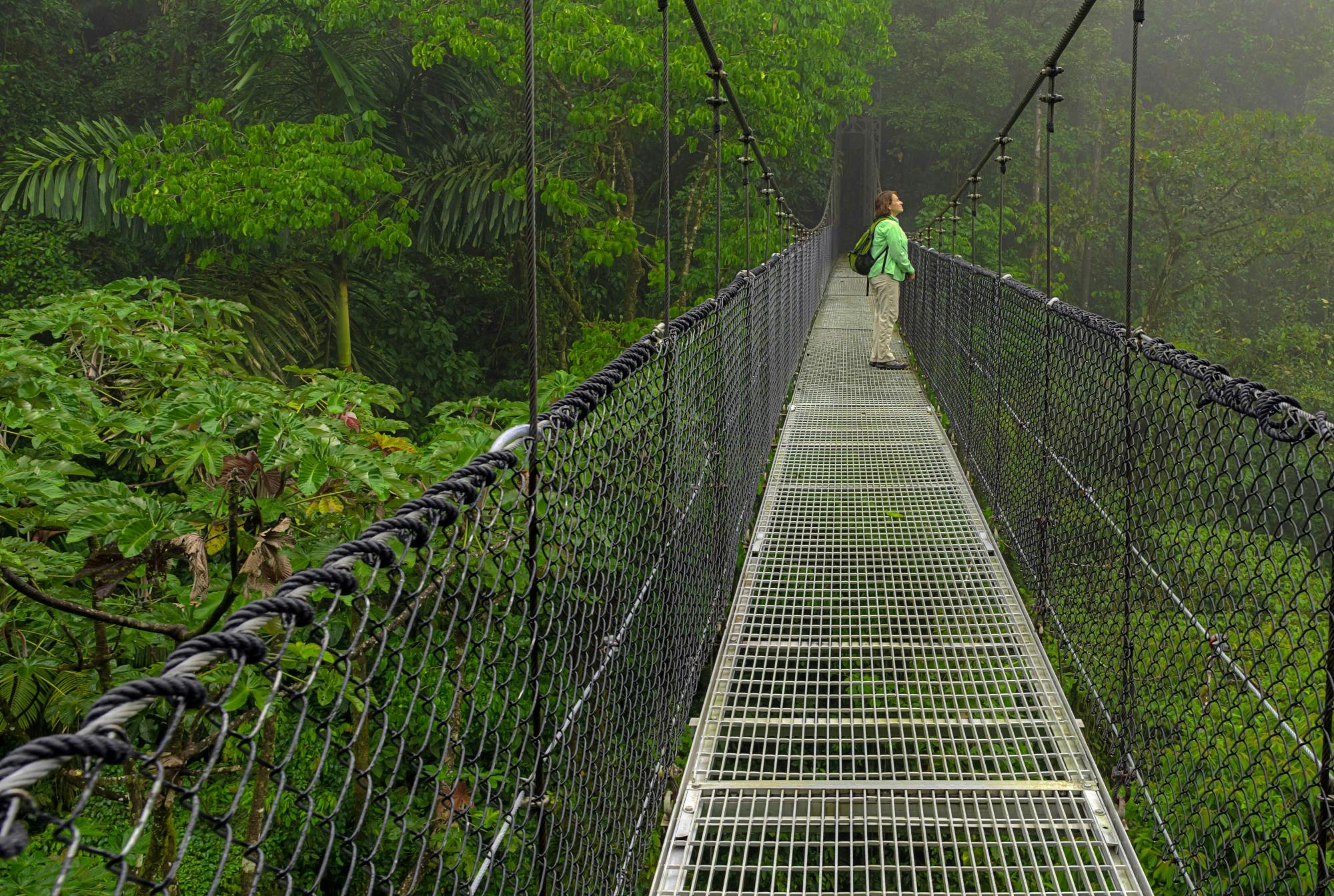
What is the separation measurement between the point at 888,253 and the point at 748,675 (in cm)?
400

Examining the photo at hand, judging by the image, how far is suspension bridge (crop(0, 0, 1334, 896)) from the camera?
109 centimetres

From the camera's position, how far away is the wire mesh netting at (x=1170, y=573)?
143 cm

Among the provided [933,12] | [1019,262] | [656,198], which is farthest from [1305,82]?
[656,198]

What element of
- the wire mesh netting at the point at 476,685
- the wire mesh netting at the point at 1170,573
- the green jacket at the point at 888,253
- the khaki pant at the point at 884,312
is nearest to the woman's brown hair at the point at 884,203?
the green jacket at the point at 888,253

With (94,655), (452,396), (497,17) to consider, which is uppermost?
(497,17)

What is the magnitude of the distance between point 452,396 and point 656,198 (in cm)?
364

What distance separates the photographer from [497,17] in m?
9.88

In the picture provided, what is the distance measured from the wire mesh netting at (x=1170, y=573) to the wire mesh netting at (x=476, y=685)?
2.74 feet

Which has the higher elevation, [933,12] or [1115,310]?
[933,12]

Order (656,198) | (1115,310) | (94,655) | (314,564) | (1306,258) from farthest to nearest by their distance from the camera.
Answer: (1115,310)
(1306,258)
(656,198)
(94,655)
(314,564)

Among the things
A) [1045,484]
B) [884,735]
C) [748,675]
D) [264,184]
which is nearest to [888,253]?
[1045,484]

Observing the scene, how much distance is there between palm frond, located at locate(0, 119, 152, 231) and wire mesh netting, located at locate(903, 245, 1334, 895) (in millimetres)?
7142

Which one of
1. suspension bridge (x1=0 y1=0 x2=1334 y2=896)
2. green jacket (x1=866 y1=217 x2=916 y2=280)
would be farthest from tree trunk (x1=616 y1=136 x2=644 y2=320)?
suspension bridge (x1=0 y1=0 x2=1334 y2=896)

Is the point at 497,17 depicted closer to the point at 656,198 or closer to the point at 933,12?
the point at 656,198
